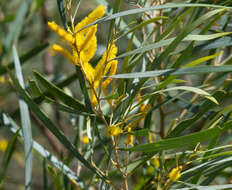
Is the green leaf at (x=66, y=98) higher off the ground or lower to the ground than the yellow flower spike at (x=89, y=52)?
lower

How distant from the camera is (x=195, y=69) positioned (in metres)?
0.33

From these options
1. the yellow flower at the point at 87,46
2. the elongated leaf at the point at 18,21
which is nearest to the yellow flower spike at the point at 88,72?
the yellow flower at the point at 87,46

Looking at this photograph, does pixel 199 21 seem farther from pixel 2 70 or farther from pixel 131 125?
pixel 2 70

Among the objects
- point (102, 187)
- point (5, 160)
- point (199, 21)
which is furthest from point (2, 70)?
point (199, 21)

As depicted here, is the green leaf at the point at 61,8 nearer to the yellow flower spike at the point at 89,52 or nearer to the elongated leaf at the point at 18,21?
the yellow flower spike at the point at 89,52

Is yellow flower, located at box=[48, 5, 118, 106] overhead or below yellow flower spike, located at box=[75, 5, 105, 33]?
below

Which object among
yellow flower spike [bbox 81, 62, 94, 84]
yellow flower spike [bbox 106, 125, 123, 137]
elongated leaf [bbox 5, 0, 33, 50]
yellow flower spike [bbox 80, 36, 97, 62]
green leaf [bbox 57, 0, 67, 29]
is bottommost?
yellow flower spike [bbox 106, 125, 123, 137]

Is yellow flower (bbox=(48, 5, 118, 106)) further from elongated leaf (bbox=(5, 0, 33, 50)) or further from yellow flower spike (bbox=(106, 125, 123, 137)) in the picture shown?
elongated leaf (bbox=(5, 0, 33, 50))

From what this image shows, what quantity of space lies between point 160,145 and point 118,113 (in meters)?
0.06

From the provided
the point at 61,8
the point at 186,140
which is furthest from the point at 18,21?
the point at 186,140

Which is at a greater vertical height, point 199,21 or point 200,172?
point 199,21

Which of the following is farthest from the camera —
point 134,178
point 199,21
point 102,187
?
point 134,178

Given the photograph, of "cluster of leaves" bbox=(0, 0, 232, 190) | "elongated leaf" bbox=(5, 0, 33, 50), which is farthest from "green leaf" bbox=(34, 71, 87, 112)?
"elongated leaf" bbox=(5, 0, 33, 50)

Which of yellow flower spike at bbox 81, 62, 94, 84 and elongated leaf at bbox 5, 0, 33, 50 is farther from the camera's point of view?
elongated leaf at bbox 5, 0, 33, 50
